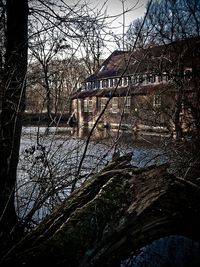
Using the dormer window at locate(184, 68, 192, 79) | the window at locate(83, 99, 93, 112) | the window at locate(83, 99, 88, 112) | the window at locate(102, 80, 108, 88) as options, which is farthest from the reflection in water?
the window at locate(83, 99, 88, 112)

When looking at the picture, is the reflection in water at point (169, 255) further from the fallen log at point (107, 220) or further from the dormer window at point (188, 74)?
the dormer window at point (188, 74)

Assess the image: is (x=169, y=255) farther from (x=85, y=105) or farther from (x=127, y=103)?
(x=85, y=105)

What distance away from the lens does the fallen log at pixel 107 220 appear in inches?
77.0

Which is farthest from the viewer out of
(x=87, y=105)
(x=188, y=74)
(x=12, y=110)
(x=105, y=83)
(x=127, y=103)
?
(x=87, y=105)

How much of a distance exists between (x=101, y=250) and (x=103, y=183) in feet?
2.05

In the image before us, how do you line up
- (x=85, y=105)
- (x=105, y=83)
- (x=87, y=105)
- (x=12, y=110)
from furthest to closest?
(x=85, y=105) → (x=87, y=105) → (x=105, y=83) → (x=12, y=110)

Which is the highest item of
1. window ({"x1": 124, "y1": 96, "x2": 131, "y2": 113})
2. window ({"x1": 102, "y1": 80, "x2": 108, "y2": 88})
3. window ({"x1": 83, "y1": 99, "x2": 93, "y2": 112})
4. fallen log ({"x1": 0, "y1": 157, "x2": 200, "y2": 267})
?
window ({"x1": 102, "y1": 80, "x2": 108, "y2": 88})

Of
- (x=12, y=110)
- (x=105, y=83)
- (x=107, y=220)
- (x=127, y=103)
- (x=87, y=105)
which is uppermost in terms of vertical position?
(x=105, y=83)

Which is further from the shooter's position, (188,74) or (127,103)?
(127,103)

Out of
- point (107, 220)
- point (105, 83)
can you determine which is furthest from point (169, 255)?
point (105, 83)

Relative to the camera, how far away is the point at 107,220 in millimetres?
2096

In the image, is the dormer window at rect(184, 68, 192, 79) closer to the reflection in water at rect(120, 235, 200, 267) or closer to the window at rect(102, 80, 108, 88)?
the reflection in water at rect(120, 235, 200, 267)

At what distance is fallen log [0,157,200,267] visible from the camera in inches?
77.0

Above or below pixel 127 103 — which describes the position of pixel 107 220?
below
